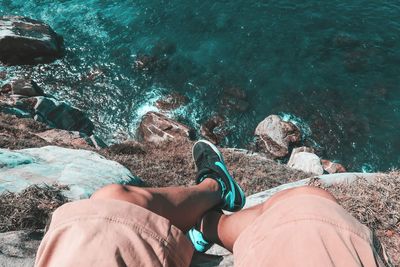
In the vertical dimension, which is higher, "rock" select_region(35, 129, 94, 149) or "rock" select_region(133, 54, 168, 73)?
"rock" select_region(35, 129, 94, 149)

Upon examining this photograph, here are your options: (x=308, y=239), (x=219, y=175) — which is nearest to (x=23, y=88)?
(x=219, y=175)

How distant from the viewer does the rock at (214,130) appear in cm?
1296

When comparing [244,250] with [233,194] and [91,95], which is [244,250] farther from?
[91,95]

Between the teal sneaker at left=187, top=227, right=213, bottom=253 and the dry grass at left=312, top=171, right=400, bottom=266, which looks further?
the dry grass at left=312, top=171, right=400, bottom=266

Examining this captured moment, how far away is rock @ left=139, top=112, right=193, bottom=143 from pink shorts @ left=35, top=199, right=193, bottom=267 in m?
9.11

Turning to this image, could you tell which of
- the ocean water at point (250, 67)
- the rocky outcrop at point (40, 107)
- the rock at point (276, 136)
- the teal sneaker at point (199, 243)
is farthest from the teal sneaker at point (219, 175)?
the ocean water at point (250, 67)

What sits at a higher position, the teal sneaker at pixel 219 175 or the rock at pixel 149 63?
the teal sneaker at pixel 219 175

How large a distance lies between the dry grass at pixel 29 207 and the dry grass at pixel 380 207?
2.87 m

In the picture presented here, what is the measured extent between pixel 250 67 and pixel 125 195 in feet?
39.7

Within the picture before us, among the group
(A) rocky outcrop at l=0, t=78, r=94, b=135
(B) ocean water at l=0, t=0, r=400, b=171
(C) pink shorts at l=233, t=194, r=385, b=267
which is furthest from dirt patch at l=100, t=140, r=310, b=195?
(B) ocean water at l=0, t=0, r=400, b=171

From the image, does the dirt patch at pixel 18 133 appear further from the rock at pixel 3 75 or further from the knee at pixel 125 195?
the rock at pixel 3 75

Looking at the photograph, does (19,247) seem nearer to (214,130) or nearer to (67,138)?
(67,138)

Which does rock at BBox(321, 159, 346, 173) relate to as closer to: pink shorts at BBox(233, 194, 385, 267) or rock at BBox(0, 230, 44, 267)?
rock at BBox(0, 230, 44, 267)

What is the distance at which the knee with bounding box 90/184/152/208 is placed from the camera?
3.04 metres
